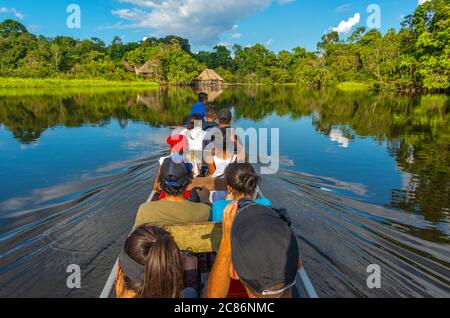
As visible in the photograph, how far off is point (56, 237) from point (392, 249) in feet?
19.8

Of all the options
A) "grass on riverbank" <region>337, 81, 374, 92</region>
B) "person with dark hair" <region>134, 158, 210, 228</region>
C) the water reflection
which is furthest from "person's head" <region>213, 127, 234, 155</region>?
"grass on riverbank" <region>337, 81, 374, 92</region>

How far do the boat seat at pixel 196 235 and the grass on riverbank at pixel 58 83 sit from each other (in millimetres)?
61087

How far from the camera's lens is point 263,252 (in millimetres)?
1865

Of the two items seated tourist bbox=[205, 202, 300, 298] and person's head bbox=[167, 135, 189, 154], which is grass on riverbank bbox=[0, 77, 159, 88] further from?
seated tourist bbox=[205, 202, 300, 298]

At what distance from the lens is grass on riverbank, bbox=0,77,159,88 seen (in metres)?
51.0

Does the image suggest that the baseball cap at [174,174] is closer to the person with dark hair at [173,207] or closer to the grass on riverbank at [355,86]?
the person with dark hair at [173,207]

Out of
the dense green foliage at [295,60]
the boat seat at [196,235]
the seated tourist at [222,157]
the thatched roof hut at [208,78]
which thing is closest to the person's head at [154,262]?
the boat seat at [196,235]

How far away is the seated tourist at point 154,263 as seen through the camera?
2.04 metres

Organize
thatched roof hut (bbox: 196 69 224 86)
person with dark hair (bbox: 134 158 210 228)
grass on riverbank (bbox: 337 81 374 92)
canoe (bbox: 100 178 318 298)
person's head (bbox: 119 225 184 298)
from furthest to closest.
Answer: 1. thatched roof hut (bbox: 196 69 224 86)
2. grass on riverbank (bbox: 337 81 374 92)
3. person with dark hair (bbox: 134 158 210 228)
4. canoe (bbox: 100 178 318 298)
5. person's head (bbox: 119 225 184 298)

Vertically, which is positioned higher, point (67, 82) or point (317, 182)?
point (67, 82)

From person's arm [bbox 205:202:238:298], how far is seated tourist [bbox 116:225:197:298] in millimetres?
213

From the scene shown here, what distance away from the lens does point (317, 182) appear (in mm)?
8656
